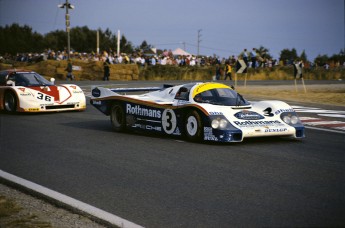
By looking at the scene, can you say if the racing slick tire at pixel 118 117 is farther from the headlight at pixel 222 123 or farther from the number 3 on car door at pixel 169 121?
the headlight at pixel 222 123

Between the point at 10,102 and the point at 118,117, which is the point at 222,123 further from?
the point at 10,102

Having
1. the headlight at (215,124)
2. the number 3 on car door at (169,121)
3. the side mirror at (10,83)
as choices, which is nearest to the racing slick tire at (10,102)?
the side mirror at (10,83)

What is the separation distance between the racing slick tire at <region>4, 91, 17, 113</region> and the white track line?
958cm

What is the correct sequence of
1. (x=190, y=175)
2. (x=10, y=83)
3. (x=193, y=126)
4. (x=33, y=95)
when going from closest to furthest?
(x=190, y=175), (x=193, y=126), (x=33, y=95), (x=10, y=83)

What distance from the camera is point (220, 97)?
11.2 m

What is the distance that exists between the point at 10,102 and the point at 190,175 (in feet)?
36.2

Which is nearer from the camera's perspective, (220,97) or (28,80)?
(220,97)

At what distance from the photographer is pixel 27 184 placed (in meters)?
7.12

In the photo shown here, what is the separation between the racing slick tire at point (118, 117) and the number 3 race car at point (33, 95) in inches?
175

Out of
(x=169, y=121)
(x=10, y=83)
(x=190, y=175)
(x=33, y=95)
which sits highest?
(x=10, y=83)

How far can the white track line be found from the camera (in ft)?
17.7

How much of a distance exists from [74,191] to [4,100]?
11.5 m

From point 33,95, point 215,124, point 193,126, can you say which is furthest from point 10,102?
point 215,124

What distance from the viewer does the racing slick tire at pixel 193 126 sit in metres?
10.6
